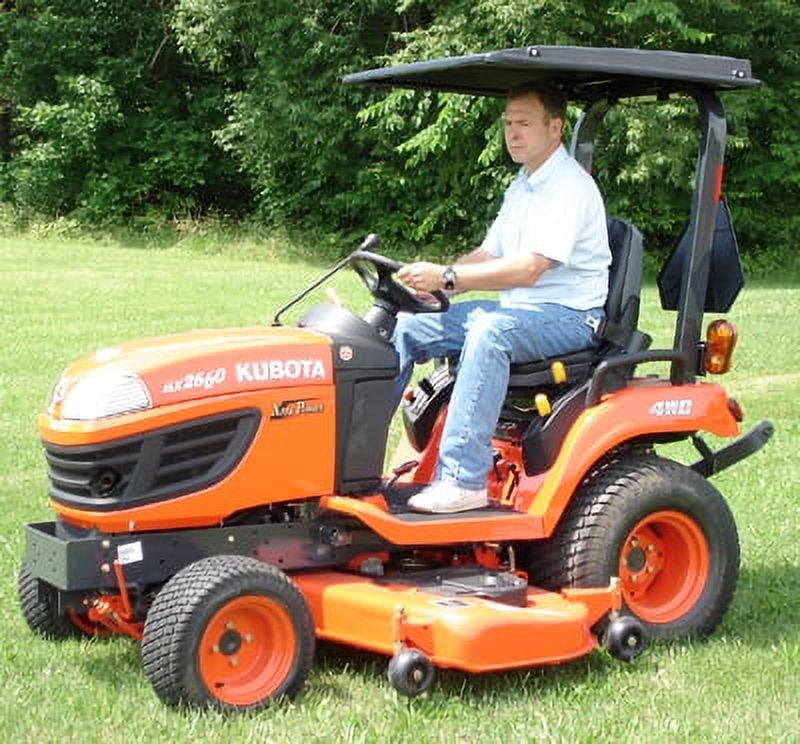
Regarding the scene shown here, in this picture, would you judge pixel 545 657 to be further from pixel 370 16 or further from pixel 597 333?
pixel 370 16

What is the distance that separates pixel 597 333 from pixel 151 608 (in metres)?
1.83

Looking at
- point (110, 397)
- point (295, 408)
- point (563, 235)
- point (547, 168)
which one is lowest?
point (295, 408)

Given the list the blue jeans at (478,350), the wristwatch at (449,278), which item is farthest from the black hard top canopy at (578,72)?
the blue jeans at (478,350)

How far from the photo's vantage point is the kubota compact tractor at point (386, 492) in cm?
465

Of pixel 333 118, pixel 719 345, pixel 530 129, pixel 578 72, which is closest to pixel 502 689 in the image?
pixel 719 345

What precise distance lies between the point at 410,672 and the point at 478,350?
42.4 inches

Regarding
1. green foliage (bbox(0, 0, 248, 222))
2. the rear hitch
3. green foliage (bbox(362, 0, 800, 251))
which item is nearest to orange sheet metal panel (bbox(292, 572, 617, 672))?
the rear hitch

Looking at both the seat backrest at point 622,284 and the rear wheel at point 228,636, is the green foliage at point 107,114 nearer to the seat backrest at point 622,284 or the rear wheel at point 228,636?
the seat backrest at point 622,284

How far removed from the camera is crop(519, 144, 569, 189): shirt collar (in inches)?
211

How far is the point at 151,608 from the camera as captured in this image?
4.58 meters

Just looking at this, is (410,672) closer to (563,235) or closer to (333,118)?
(563,235)

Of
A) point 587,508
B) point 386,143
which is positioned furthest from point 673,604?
point 386,143

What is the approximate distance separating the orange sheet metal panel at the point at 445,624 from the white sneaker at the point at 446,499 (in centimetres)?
28

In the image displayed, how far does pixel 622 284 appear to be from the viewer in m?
5.46
